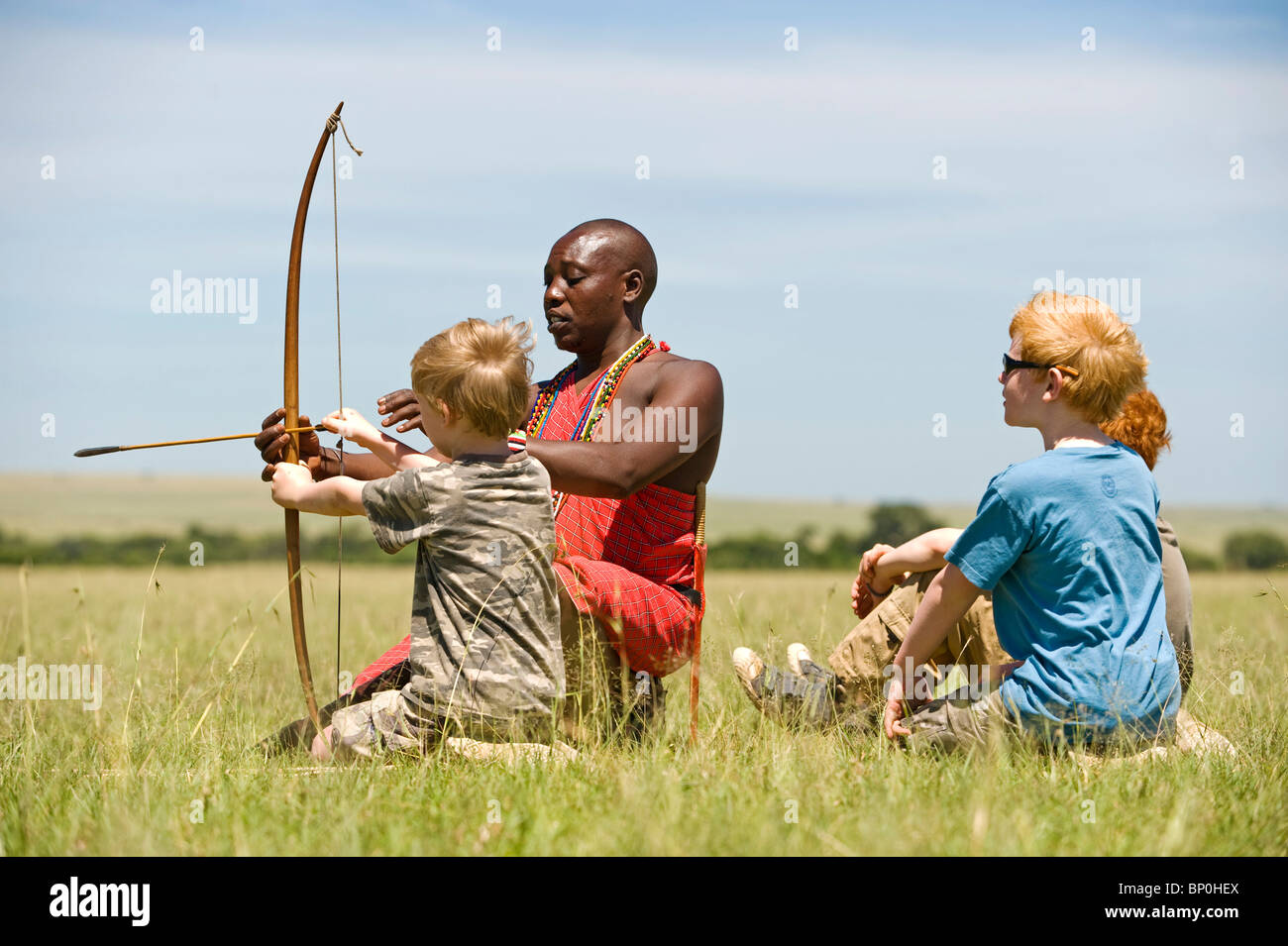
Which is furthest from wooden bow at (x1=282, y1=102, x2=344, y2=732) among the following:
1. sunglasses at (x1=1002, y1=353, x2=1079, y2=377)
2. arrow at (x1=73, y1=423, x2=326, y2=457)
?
sunglasses at (x1=1002, y1=353, x2=1079, y2=377)

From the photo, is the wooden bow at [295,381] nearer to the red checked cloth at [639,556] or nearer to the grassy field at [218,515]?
the red checked cloth at [639,556]

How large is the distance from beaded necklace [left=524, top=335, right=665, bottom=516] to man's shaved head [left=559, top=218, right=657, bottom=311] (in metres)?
0.30

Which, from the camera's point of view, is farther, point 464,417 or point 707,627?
point 707,627

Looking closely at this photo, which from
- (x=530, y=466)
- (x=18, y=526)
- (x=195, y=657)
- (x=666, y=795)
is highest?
(x=530, y=466)

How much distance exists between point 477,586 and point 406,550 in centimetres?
3727

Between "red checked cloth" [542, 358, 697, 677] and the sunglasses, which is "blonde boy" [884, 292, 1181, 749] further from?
"red checked cloth" [542, 358, 697, 677]

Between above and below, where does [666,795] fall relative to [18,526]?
above

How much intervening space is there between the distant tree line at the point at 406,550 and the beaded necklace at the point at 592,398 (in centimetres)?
2688

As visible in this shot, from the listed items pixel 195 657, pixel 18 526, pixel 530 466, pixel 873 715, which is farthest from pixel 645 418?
pixel 18 526

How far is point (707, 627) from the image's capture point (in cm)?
559

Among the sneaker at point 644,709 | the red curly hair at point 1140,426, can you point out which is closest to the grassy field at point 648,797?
the sneaker at point 644,709

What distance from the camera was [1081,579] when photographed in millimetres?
4023
